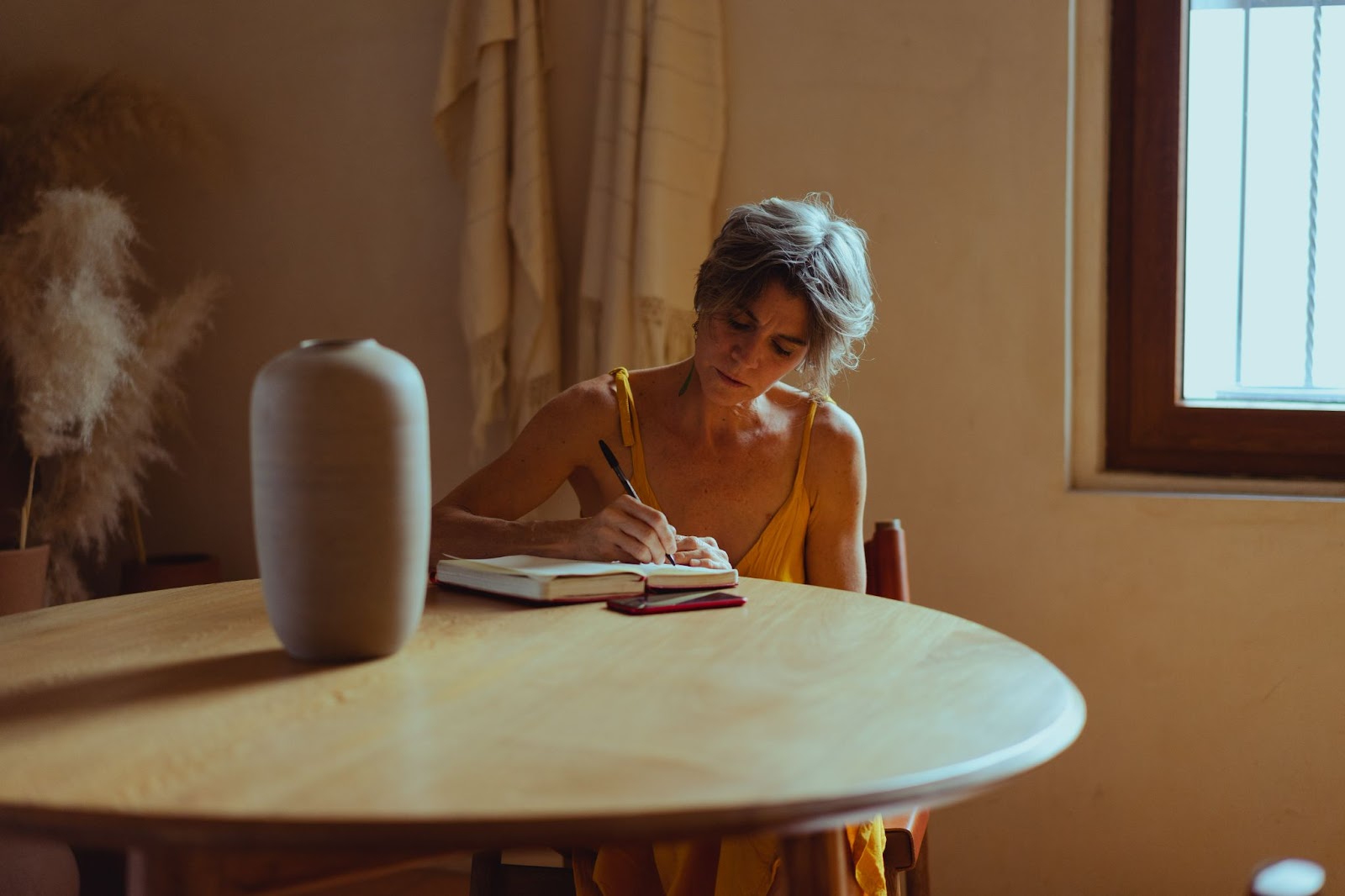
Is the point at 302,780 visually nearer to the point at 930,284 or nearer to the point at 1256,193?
the point at 930,284

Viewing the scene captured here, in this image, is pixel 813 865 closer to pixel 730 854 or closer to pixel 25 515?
pixel 730 854

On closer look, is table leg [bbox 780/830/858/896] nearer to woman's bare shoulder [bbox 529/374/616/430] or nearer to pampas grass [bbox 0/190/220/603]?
woman's bare shoulder [bbox 529/374/616/430]

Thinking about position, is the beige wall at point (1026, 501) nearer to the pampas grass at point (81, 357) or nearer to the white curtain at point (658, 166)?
the white curtain at point (658, 166)

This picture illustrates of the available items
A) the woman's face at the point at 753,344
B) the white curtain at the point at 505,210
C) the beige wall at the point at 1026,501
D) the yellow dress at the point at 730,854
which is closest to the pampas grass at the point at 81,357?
the white curtain at the point at 505,210

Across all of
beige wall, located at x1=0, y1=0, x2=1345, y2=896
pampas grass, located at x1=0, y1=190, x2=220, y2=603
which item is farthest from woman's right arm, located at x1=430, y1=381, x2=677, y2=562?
pampas grass, located at x1=0, y1=190, x2=220, y2=603

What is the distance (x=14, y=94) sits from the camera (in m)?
2.93

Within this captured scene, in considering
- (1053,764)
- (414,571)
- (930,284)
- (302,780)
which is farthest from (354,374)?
(1053,764)

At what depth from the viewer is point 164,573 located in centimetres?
265

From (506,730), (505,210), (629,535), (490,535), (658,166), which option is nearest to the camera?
(506,730)

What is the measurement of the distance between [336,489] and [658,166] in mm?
1587

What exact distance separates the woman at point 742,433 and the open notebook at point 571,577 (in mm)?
221

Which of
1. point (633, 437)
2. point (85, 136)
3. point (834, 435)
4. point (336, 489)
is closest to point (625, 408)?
point (633, 437)

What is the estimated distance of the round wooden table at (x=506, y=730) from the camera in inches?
29.4

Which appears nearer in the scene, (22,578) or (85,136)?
(22,578)
